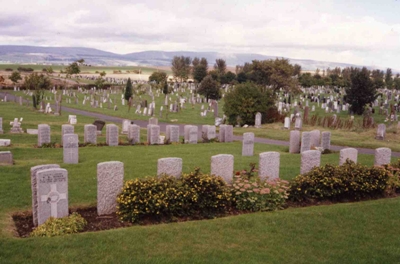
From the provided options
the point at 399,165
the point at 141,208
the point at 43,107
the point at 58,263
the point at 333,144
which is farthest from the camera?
the point at 43,107

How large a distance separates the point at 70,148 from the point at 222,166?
6.84 meters

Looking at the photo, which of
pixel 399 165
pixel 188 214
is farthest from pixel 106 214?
pixel 399 165

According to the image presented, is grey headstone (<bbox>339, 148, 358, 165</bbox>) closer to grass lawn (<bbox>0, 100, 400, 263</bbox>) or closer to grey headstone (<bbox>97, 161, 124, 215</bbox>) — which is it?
grass lawn (<bbox>0, 100, 400, 263</bbox>)

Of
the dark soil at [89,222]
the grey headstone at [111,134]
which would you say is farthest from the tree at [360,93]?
the dark soil at [89,222]

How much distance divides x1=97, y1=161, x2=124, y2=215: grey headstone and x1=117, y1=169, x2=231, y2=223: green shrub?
11.3 inches

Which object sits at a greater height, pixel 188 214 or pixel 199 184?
pixel 199 184

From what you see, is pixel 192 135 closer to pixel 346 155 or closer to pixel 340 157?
pixel 340 157

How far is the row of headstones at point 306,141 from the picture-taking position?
19370 millimetres

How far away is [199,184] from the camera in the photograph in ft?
→ 32.1

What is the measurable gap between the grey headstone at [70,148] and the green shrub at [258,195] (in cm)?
719

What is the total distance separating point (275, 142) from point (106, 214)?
17.1 m

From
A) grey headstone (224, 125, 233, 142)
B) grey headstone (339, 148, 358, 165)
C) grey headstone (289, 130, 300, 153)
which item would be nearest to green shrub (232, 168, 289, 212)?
grey headstone (339, 148, 358, 165)

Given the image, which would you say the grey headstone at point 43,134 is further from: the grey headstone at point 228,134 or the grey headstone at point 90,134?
the grey headstone at point 228,134

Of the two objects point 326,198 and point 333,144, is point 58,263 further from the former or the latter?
point 333,144
